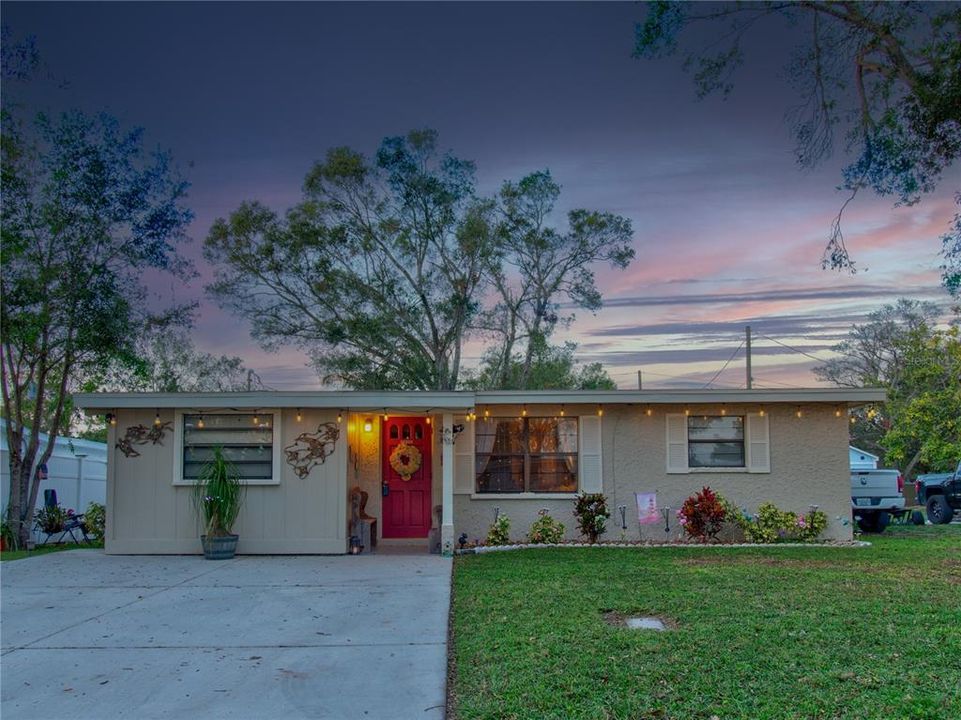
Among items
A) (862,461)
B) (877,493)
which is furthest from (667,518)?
(862,461)

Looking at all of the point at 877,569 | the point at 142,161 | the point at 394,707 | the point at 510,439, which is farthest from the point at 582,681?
the point at 142,161

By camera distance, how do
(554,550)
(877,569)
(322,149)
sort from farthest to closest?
(322,149) → (554,550) → (877,569)

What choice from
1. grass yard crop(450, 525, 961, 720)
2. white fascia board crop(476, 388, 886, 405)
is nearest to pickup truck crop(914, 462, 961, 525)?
white fascia board crop(476, 388, 886, 405)

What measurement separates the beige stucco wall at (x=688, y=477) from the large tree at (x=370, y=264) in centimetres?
1140

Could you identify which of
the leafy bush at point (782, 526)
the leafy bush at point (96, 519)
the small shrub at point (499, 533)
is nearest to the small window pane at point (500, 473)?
the small shrub at point (499, 533)

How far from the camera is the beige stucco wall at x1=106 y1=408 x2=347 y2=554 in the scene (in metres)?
Result: 10.9

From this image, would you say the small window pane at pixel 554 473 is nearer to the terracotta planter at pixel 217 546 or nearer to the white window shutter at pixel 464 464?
the white window shutter at pixel 464 464

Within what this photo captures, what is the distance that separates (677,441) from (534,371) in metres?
12.9

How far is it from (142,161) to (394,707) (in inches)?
454

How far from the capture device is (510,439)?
12078 mm

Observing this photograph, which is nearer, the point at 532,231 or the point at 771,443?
the point at 771,443

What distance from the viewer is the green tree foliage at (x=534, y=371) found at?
79.4 feet

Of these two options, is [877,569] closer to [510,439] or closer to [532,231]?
[510,439]

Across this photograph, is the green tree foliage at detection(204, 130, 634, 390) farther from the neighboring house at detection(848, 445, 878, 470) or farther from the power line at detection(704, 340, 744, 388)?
the neighboring house at detection(848, 445, 878, 470)
